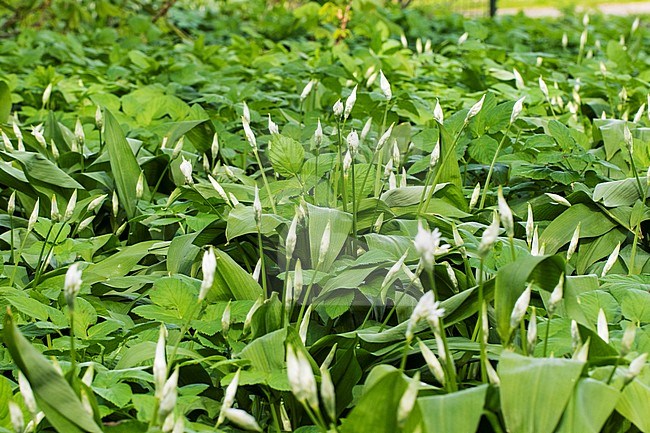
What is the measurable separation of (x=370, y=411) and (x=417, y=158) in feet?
5.70

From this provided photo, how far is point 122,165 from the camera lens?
2584mm

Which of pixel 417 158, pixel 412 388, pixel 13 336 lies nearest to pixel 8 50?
pixel 417 158

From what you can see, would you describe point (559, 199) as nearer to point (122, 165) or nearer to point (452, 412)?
point (452, 412)

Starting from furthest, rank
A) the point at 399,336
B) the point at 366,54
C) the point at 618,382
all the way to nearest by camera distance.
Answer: the point at 366,54, the point at 399,336, the point at 618,382

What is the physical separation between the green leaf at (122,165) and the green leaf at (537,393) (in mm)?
1560

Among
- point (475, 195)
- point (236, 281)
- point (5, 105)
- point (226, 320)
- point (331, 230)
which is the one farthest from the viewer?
point (5, 105)

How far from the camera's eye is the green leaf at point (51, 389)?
1.23 meters

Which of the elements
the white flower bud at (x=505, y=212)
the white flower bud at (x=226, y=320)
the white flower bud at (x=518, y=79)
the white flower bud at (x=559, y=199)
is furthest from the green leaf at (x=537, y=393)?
the white flower bud at (x=518, y=79)

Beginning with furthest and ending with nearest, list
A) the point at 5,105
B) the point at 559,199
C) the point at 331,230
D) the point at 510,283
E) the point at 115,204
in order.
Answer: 1. the point at 5,105
2. the point at 115,204
3. the point at 559,199
4. the point at 331,230
5. the point at 510,283

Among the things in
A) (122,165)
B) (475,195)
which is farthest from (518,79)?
(122,165)

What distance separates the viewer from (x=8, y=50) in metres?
4.95

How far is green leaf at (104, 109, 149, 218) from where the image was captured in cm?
254

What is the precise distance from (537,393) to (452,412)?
0.14 m

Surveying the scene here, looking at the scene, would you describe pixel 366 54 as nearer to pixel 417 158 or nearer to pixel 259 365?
pixel 417 158
